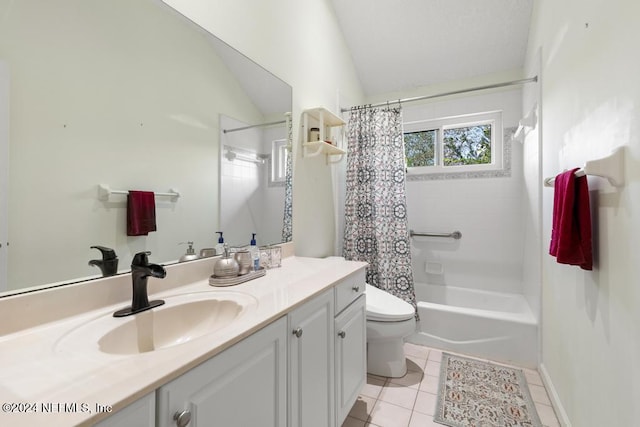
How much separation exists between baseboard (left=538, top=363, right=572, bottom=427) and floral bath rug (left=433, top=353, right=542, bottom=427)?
10 centimetres

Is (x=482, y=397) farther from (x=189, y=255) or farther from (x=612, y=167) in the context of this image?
(x=189, y=255)

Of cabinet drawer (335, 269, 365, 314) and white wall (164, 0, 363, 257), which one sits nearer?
cabinet drawer (335, 269, 365, 314)

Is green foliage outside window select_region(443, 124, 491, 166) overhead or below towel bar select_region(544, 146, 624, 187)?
overhead

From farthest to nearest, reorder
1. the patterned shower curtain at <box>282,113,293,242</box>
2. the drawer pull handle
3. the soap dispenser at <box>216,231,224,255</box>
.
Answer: the patterned shower curtain at <box>282,113,293,242</box>
the soap dispenser at <box>216,231,224,255</box>
the drawer pull handle

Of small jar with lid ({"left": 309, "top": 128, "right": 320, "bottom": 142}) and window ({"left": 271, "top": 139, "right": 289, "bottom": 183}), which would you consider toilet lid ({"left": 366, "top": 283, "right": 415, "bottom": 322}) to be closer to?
window ({"left": 271, "top": 139, "right": 289, "bottom": 183})

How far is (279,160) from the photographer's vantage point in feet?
5.87

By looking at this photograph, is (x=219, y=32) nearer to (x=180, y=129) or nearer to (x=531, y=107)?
(x=180, y=129)

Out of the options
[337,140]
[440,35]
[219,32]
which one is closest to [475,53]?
[440,35]

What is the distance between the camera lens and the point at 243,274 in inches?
51.8

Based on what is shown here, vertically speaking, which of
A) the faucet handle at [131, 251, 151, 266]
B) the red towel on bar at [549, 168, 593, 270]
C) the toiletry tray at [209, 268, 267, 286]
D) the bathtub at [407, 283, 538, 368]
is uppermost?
the red towel on bar at [549, 168, 593, 270]

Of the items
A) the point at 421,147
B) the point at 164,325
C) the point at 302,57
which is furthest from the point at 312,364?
the point at 421,147

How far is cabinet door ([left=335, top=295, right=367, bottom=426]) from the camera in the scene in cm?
131

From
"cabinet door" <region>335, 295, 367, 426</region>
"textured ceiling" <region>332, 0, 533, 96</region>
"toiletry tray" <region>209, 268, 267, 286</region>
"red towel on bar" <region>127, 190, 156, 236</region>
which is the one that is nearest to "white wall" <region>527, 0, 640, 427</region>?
"textured ceiling" <region>332, 0, 533, 96</region>

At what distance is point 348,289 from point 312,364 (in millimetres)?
413
